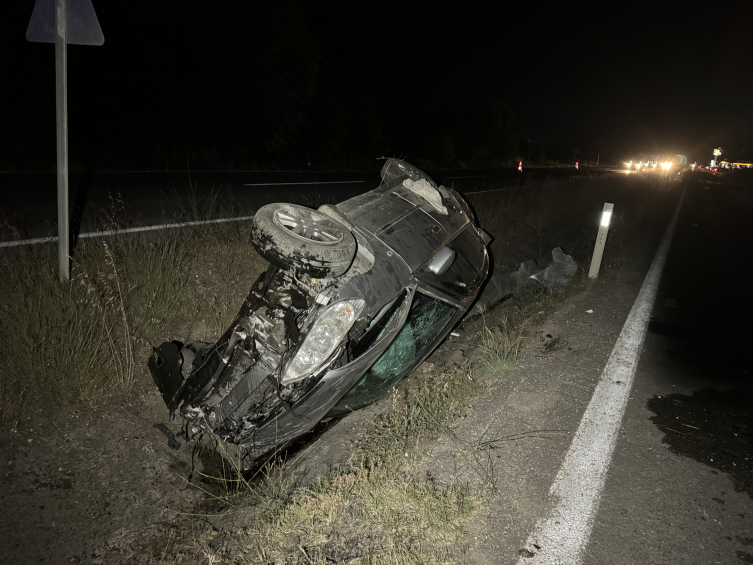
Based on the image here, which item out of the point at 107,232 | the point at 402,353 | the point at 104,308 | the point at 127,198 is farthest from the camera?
the point at 127,198

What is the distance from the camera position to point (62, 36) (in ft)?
11.7

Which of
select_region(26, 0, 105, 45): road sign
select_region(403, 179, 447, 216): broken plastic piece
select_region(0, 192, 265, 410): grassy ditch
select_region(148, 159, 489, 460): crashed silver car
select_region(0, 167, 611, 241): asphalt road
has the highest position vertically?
select_region(26, 0, 105, 45): road sign

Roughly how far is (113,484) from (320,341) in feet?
5.44

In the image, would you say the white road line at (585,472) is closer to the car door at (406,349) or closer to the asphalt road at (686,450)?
the asphalt road at (686,450)

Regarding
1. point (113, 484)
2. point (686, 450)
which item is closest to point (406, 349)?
point (686, 450)

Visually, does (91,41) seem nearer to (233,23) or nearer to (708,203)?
(233,23)

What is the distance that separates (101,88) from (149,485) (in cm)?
2044

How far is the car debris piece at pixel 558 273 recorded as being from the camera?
6305mm

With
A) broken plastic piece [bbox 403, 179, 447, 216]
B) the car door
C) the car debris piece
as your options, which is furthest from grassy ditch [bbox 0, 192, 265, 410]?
the car debris piece

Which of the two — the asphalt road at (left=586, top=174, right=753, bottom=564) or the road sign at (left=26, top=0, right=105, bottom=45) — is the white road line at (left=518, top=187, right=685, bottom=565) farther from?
the road sign at (left=26, top=0, right=105, bottom=45)

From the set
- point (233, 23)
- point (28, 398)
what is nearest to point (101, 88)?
point (233, 23)

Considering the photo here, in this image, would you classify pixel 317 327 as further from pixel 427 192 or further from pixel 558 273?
pixel 558 273

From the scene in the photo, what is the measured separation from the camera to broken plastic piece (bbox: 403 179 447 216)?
3.73 m

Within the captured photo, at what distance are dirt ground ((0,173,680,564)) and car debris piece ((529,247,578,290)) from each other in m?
3.70
